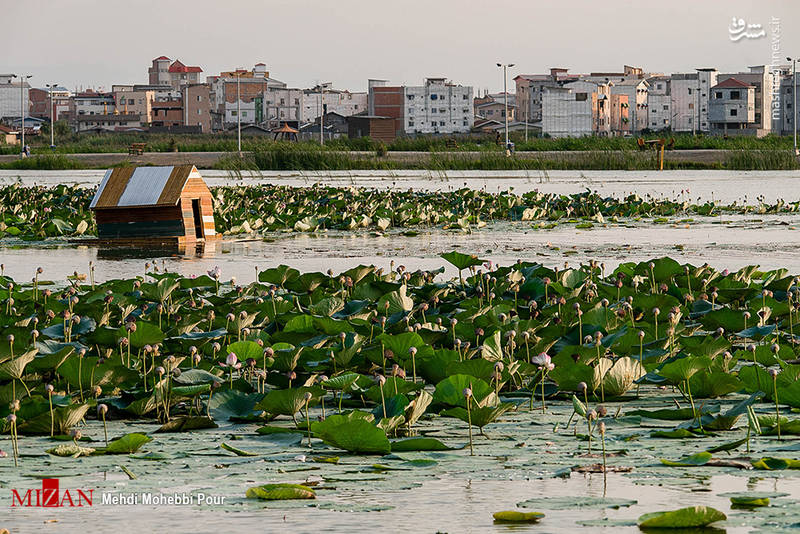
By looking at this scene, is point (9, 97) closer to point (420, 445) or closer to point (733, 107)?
point (733, 107)

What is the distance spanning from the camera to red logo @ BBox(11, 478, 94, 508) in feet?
11.0

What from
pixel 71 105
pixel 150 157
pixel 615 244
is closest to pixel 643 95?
pixel 71 105

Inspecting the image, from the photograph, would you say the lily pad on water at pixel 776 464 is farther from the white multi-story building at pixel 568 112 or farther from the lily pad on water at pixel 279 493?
the white multi-story building at pixel 568 112

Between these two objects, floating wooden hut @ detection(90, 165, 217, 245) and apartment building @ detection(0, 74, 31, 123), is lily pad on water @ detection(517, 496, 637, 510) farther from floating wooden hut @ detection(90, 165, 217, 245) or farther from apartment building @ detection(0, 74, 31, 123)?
apartment building @ detection(0, 74, 31, 123)

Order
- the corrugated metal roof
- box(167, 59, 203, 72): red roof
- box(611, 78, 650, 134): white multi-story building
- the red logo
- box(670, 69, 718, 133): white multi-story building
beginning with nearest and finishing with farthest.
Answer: the red logo < the corrugated metal roof < box(670, 69, 718, 133): white multi-story building < box(611, 78, 650, 134): white multi-story building < box(167, 59, 203, 72): red roof

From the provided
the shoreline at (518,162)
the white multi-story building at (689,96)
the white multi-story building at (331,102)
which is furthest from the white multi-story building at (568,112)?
the shoreline at (518,162)

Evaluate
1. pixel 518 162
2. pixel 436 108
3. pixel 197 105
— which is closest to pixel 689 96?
pixel 436 108

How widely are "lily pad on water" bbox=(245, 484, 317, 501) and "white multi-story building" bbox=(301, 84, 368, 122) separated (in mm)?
141096

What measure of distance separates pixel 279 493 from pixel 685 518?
3.58 ft

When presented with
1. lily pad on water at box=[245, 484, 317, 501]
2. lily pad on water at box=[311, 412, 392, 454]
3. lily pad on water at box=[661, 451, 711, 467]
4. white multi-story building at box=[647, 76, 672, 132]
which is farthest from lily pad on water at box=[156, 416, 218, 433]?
white multi-story building at box=[647, 76, 672, 132]

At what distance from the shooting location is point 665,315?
6.36m

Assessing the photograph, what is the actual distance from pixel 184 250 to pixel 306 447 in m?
9.54

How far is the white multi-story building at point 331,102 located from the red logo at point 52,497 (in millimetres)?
140975

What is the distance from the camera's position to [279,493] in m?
3.35
